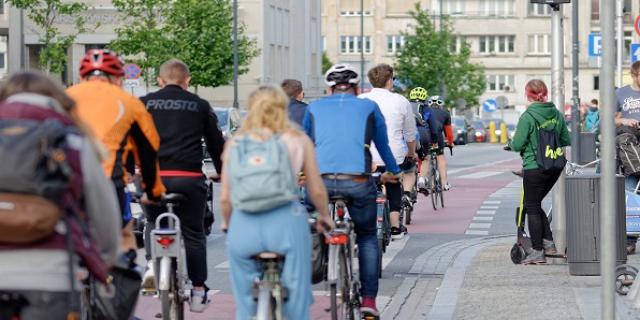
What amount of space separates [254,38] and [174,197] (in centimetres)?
5605

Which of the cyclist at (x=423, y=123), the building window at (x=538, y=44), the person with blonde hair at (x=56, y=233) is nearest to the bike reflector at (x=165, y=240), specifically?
the person with blonde hair at (x=56, y=233)

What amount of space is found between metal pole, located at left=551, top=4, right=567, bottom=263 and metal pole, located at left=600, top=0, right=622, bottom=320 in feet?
21.5

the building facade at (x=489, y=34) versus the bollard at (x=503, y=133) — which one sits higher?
the building facade at (x=489, y=34)

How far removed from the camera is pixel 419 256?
1526 cm

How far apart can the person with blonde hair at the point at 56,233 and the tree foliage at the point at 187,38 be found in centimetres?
4518

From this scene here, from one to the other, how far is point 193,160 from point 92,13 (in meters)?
57.6

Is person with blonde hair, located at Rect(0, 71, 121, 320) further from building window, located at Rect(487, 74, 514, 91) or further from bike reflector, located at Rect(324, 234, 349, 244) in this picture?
building window, located at Rect(487, 74, 514, 91)

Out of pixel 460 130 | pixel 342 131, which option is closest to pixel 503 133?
pixel 460 130

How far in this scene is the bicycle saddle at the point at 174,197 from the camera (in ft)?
28.8

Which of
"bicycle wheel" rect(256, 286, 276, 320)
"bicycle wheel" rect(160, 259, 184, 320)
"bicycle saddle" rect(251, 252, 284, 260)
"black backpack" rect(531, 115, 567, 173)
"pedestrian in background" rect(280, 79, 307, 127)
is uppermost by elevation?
"pedestrian in background" rect(280, 79, 307, 127)

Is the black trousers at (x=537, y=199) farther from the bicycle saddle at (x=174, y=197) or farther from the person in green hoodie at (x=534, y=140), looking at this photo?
the bicycle saddle at (x=174, y=197)

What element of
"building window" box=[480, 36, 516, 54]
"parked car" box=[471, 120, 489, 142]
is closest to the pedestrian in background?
"parked car" box=[471, 120, 489, 142]

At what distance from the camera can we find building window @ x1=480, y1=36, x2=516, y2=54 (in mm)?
125688

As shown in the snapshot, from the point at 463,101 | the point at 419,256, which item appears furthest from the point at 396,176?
the point at 463,101
